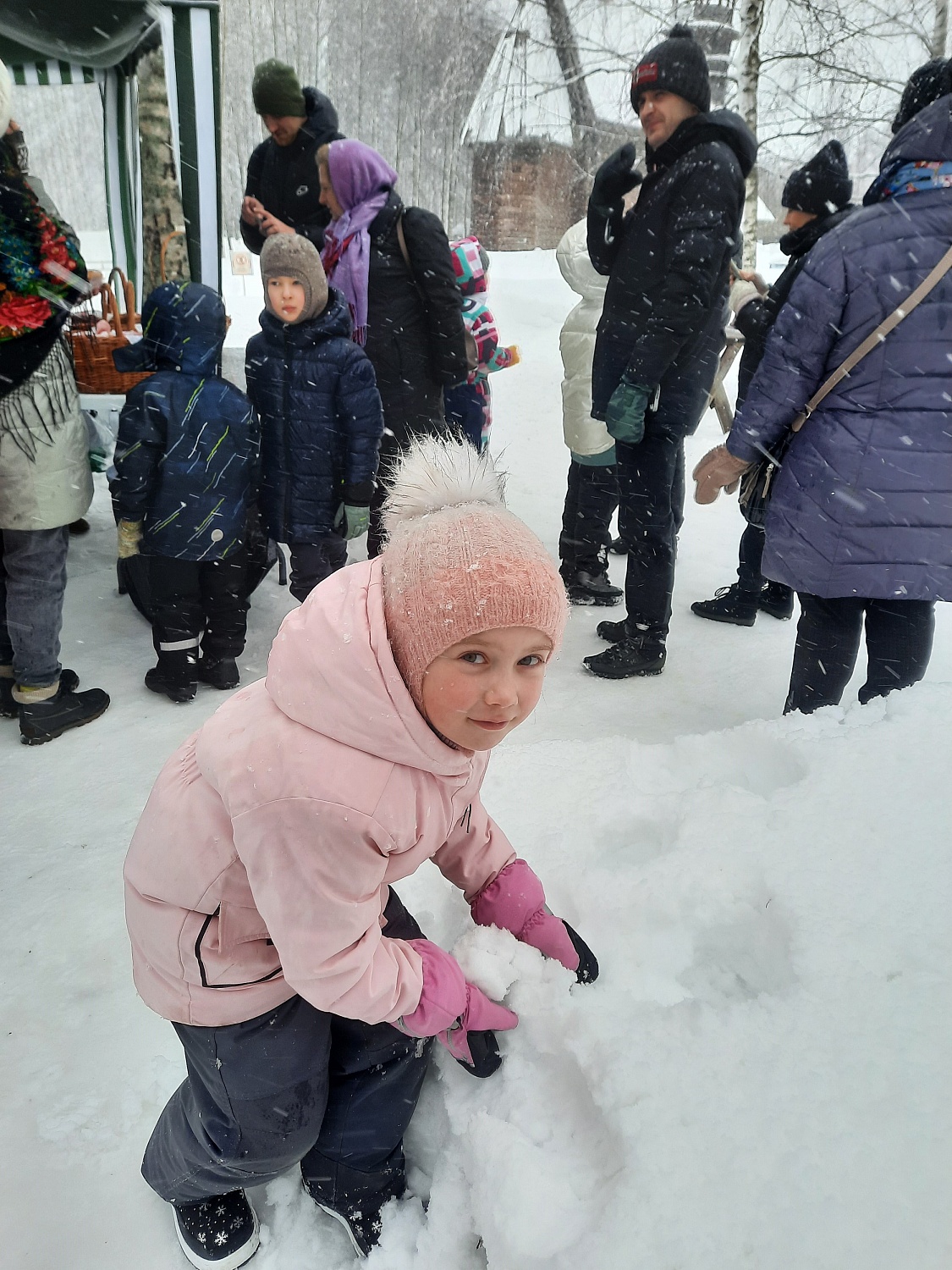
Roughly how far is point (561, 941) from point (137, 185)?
17.4ft

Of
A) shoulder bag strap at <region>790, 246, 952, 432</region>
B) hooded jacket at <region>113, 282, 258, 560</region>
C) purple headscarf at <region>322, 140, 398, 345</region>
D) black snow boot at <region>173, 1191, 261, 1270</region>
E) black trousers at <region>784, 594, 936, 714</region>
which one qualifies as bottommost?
black snow boot at <region>173, 1191, 261, 1270</region>

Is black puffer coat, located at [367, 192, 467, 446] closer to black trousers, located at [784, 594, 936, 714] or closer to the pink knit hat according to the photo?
black trousers, located at [784, 594, 936, 714]

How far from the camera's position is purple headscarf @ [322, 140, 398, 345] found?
9.62ft

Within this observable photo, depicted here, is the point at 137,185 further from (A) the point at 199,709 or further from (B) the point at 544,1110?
(B) the point at 544,1110

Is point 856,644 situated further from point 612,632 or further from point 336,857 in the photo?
point 336,857

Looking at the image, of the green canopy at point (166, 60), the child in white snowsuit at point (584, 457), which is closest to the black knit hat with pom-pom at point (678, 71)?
the child in white snowsuit at point (584, 457)

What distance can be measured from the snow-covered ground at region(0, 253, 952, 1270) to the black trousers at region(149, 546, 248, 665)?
0.74 metres

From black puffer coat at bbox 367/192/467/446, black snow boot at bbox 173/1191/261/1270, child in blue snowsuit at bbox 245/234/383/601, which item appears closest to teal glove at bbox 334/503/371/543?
child in blue snowsuit at bbox 245/234/383/601

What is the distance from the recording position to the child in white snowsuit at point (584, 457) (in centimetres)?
370

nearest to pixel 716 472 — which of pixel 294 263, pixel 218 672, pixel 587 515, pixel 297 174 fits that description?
pixel 587 515

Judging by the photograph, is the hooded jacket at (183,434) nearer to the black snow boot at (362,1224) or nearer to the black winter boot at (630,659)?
the black winter boot at (630,659)

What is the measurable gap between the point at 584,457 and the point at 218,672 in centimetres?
188

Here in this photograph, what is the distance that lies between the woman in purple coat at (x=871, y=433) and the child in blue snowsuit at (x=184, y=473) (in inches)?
64.1

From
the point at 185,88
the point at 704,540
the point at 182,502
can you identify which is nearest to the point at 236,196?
the point at 185,88
